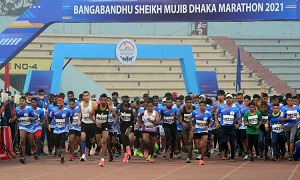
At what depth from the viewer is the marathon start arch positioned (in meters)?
27.3

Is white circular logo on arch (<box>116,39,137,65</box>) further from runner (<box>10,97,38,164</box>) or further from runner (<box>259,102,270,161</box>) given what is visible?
runner (<box>10,97,38,164</box>)

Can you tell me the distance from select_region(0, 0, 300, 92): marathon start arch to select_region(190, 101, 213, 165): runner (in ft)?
15.8

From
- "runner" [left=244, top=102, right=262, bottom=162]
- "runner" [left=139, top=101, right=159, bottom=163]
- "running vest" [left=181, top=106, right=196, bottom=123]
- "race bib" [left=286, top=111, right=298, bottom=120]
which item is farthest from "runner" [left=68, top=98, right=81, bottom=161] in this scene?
"race bib" [left=286, top=111, right=298, bottom=120]

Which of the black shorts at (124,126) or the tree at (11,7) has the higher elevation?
the tree at (11,7)

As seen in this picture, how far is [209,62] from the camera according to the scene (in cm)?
5856

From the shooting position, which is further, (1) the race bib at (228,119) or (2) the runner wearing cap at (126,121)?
(2) the runner wearing cap at (126,121)

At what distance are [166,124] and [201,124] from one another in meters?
2.12

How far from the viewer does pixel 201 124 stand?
23.4m

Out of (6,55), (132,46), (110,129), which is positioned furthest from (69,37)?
(110,129)

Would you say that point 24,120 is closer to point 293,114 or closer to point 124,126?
point 124,126

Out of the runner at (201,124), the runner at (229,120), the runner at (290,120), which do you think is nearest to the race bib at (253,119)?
the runner at (229,120)

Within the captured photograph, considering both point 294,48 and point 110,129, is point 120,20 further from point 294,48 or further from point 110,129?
point 294,48

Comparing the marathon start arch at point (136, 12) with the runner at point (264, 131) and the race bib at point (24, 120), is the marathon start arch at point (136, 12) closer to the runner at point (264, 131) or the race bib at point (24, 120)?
the runner at point (264, 131)

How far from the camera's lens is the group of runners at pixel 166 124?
23.4m
